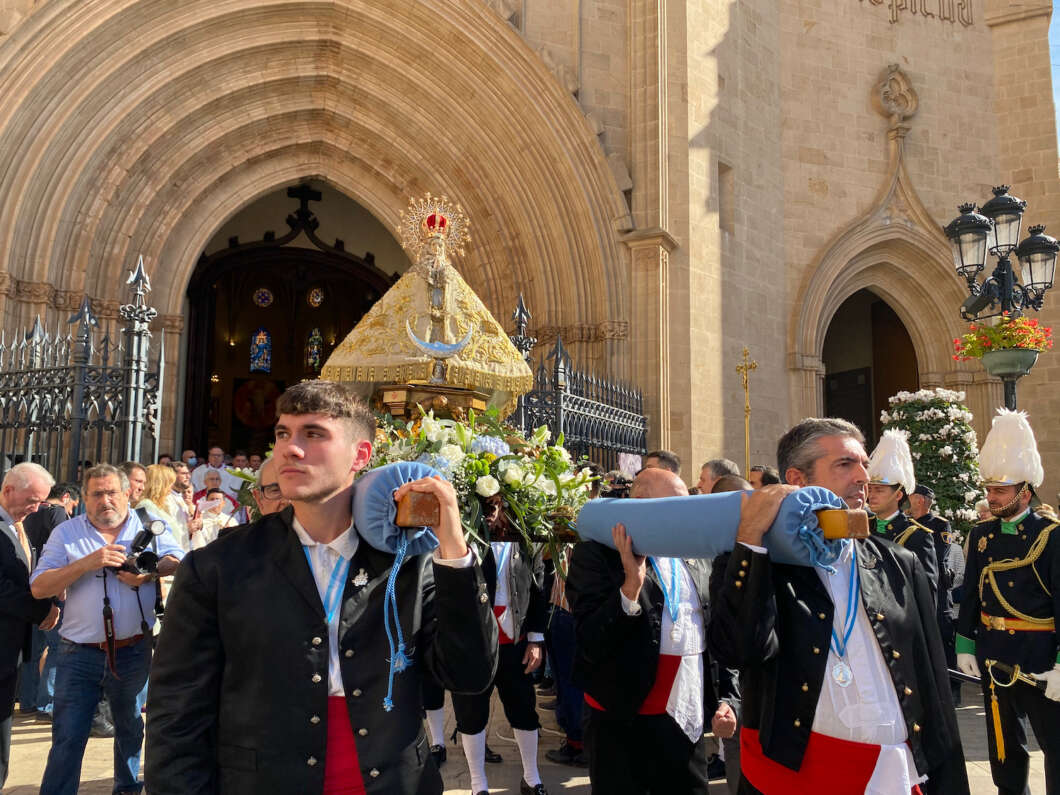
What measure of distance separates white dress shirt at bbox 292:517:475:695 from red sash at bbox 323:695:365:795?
0.15 ft

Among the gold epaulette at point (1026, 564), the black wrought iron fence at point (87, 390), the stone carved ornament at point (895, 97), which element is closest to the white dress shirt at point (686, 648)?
the gold epaulette at point (1026, 564)

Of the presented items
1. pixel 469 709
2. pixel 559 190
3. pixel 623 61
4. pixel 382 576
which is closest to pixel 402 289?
pixel 469 709

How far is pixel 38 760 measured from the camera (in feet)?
17.8

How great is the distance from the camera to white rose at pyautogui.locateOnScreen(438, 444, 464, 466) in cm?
394

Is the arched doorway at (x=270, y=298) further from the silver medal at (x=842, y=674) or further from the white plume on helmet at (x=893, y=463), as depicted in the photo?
the silver medal at (x=842, y=674)

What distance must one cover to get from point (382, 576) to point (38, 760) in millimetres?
4680

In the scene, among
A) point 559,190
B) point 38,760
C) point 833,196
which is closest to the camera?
point 38,760

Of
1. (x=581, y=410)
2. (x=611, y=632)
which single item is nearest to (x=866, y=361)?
(x=581, y=410)

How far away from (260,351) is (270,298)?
1381mm

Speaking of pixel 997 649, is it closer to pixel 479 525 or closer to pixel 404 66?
pixel 479 525

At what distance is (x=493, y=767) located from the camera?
5352 millimetres

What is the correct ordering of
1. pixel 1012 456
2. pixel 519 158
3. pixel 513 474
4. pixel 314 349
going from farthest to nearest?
pixel 314 349, pixel 519 158, pixel 1012 456, pixel 513 474

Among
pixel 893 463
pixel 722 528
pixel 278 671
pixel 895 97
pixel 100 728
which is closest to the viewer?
pixel 278 671

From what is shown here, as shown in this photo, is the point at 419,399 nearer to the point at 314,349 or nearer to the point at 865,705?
the point at 865,705
